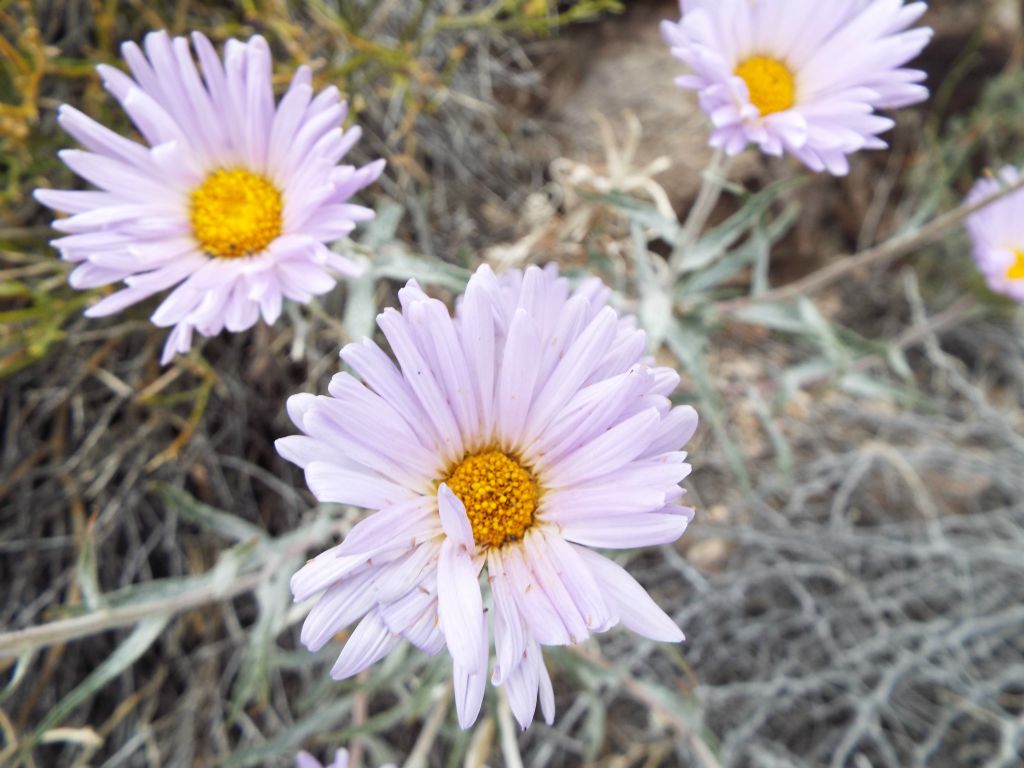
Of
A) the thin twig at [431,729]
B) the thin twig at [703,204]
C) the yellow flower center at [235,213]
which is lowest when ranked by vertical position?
the thin twig at [431,729]

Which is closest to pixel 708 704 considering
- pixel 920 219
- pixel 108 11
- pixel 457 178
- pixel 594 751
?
pixel 594 751

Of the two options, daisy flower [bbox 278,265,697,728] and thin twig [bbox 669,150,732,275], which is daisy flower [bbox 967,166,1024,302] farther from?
daisy flower [bbox 278,265,697,728]

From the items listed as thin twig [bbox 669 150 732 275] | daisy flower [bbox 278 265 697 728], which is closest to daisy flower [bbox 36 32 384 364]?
daisy flower [bbox 278 265 697 728]

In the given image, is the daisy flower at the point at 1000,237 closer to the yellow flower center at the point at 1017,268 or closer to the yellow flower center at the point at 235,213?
the yellow flower center at the point at 1017,268

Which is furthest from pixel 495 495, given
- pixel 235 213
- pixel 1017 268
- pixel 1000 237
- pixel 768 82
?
pixel 1000 237

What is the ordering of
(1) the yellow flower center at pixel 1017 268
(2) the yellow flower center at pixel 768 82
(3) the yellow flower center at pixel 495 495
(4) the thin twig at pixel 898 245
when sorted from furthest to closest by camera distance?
(1) the yellow flower center at pixel 1017 268
(2) the yellow flower center at pixel 768 82
(4) the thin twig at pixel 898 245
(3) the yellow flower center at pixel 495 495

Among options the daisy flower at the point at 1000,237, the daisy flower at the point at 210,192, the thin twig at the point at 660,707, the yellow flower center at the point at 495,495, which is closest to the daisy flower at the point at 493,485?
the yellow flower center at the point at 495,495

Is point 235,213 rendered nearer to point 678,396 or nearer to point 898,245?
point 678,396
